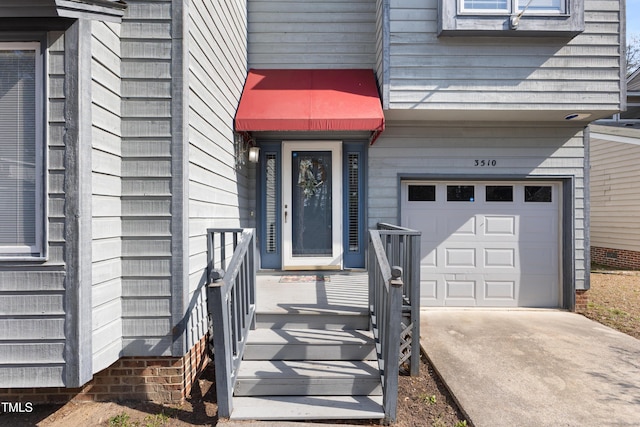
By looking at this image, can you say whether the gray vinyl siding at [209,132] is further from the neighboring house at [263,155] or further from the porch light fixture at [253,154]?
the porch light fixture at [253,154]

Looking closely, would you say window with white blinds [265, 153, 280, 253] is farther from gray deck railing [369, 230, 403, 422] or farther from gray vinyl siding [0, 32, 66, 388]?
gray vinyl siding [0, 32, 66, 388]

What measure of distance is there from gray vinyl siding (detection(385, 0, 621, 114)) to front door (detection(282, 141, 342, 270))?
1.37 meters

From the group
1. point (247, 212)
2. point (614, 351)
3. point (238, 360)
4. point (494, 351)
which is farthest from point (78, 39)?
point (614, 351)

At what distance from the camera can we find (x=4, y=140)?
2.39 m

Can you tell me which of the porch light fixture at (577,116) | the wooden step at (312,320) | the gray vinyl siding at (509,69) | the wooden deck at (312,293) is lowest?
the wooden step at (312,320)

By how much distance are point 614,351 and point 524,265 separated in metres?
1.68

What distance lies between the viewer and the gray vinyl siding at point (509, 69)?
4551 millimetres

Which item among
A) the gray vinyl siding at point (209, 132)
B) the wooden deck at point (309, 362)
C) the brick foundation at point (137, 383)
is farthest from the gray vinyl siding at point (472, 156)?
the brick foundation at point (137, 383)

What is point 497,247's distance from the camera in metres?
5.35

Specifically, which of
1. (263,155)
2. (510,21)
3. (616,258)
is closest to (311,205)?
(263,155)

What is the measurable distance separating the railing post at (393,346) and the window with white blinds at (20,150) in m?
2.44

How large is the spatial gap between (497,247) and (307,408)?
156 inches

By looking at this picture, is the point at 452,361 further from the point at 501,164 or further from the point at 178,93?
the point at 178,93

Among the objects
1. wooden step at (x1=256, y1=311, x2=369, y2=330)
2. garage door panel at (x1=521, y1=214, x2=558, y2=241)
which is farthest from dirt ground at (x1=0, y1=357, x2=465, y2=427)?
garage door panel at (x1=521, y1=214, x2=558, y2=241)
